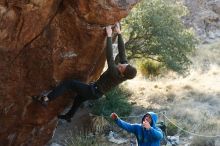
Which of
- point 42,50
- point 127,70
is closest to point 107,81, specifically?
point 127,70

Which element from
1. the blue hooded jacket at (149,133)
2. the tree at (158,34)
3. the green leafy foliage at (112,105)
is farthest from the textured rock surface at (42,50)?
the tree at (158,34)

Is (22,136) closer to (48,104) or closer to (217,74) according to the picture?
(48,104)

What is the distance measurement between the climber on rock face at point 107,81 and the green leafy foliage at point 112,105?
3.21m

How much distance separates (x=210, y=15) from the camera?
1022 inches

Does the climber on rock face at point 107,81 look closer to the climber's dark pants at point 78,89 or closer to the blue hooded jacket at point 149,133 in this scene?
the climber's dark pants at point 78,89

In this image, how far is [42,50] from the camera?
827 cm

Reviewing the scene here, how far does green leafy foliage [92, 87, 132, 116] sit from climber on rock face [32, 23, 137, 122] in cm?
321

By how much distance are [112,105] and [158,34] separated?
11.0ft

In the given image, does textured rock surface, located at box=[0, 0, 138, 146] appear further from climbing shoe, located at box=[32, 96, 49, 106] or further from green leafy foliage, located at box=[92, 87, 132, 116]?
green leafy foliage, located at box=[92, 87, 132, 116]

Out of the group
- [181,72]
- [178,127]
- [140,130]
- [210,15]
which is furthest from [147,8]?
[210,15]

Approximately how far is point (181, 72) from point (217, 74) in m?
2.37

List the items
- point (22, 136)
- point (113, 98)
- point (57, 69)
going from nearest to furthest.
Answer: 1. point (57, 69)
2. point (22, 136)
3. point (113, 98)

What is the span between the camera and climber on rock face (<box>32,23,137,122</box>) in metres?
7.87

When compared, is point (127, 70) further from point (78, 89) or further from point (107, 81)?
point (78, 89)
